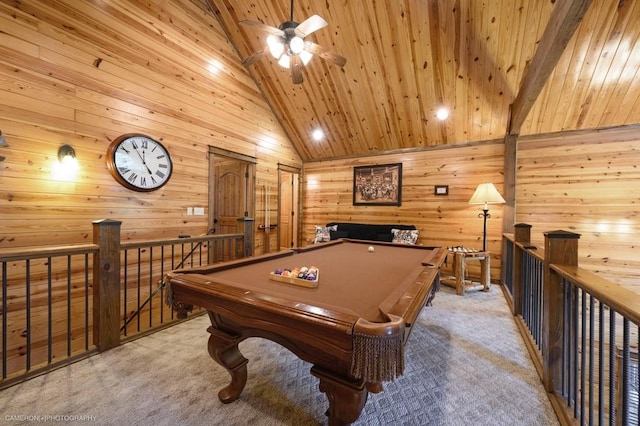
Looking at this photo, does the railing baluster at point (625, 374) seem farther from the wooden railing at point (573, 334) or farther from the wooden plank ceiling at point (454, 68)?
the wooden plank ceiling at point (454, 68)

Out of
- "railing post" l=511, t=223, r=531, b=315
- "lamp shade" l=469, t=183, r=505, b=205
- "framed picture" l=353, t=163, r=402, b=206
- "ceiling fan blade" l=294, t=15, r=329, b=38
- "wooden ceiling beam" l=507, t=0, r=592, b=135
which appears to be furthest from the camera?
"framed picture" l=353, t=163, r=402, b=206

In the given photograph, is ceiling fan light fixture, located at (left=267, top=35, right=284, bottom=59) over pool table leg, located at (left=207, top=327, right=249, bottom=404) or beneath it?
over

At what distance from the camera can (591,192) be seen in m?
3.91

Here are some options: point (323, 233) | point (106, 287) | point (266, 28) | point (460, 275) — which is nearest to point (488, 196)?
point (460, 275)

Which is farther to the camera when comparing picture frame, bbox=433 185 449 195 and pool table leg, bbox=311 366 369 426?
picture frame, bbox=433 185 449 195

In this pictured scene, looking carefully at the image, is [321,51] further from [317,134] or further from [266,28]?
[317,134]

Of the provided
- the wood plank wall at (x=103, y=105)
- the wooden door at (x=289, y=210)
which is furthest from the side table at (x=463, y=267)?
the wood plank wall at (x=103, y=105)

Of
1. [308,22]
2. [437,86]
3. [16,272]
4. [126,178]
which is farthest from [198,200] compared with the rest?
[437,86]

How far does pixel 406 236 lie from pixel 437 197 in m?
0.97

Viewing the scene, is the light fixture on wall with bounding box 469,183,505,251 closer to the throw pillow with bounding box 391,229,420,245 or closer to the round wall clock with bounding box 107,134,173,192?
the throw pillow with bounding box 391,229,420,245

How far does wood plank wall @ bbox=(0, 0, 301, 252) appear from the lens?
242 cm

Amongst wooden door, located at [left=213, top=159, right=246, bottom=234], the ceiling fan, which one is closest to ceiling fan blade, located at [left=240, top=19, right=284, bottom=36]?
the ceiling fan

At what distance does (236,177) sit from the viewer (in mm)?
5059

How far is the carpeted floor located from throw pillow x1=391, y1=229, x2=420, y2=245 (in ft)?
7.79
